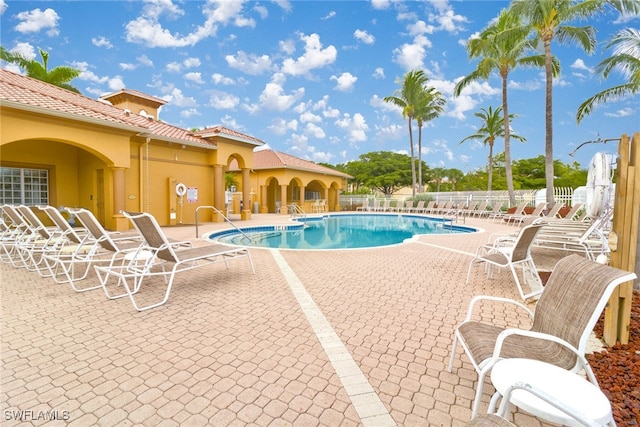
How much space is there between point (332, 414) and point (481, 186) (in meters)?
50.2

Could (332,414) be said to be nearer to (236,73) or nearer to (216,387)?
(216,387)

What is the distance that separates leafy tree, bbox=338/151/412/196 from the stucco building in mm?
29388

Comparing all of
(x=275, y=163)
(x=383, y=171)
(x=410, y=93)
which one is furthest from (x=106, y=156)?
(x=383, y=171)

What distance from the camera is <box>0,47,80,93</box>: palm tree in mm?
18406

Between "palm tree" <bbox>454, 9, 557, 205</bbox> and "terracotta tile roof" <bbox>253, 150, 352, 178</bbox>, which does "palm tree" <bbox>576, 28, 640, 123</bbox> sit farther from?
"terracotta tile roof" <bbox>253, 150, 352, 178</bbox>

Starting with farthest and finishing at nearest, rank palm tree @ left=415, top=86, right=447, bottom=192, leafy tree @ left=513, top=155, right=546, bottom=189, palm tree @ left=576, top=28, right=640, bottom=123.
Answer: leafy tree @ left=513, top=155, right=546, bottom=189
palm tree @ left=415, top=86, right=447, bottom=192
palm tree @ left=576, top=28, right=640, bottom=123

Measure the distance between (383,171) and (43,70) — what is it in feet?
120

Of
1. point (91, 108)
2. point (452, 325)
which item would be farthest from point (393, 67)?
point (452, 325)

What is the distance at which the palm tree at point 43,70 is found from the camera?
18406 millimetres

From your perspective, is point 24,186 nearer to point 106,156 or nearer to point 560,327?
point 106,156

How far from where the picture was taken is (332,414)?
2.07 m

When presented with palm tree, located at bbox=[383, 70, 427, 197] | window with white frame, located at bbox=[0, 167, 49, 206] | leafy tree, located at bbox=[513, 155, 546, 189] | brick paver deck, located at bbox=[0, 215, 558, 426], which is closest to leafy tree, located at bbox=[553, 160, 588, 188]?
leafy tree, located at bbox=[513, 155, 546, 189]

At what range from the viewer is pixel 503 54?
17781mm

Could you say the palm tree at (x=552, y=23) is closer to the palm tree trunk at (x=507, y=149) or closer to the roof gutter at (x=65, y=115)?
the palm tree trunk at (x=507, y=149)
